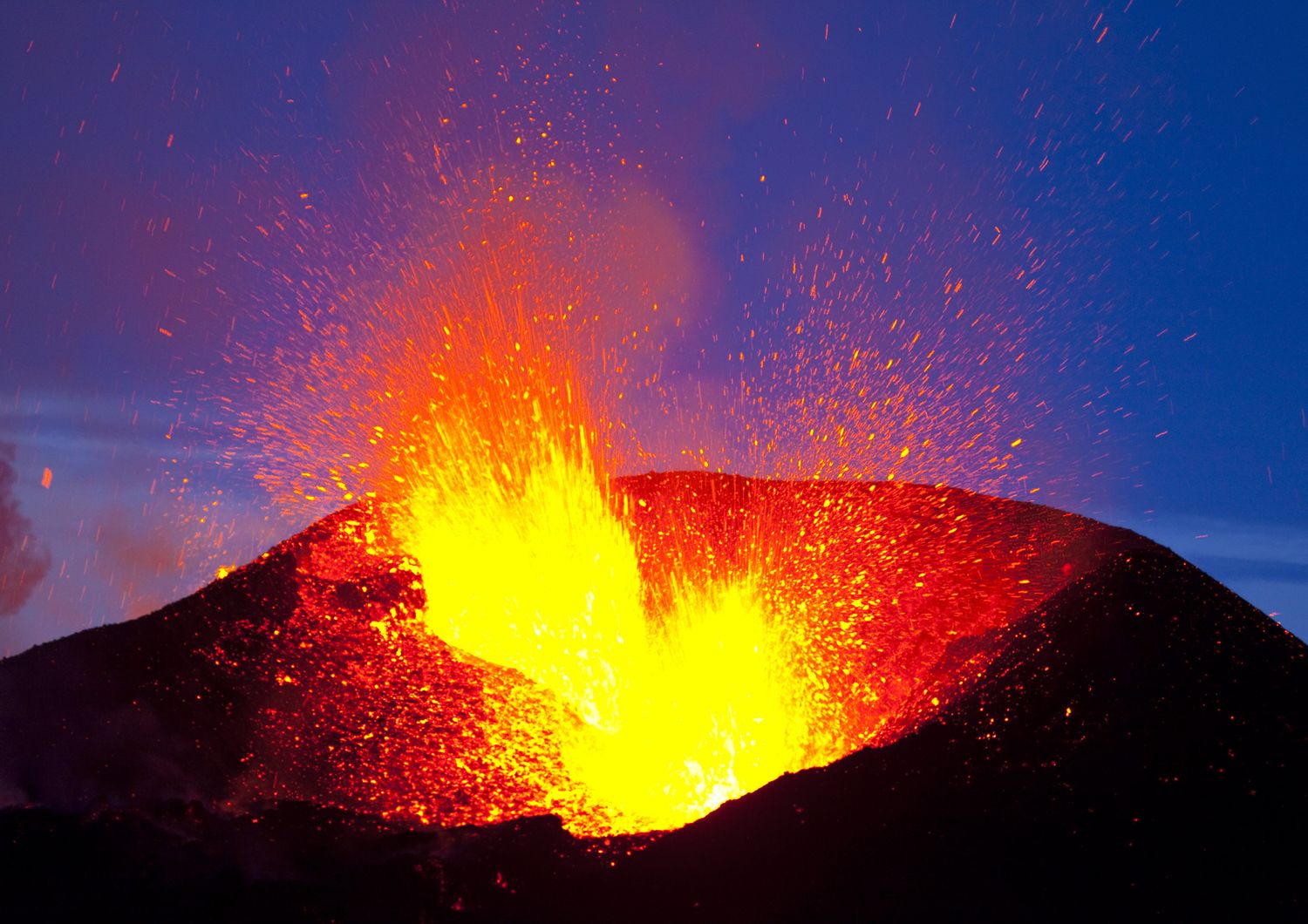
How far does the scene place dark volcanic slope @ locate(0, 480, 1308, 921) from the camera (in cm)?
523

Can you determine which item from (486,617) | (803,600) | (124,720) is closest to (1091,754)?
(803,600)

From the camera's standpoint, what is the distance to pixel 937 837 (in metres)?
5.41

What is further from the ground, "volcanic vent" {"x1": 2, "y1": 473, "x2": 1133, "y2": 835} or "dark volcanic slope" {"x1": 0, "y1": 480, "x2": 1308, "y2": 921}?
"volcanic vent" {"x1": 2, "y1": 473, "x2": 1133, "y2": 835}

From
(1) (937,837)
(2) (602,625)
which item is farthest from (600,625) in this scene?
(1) (937,837)

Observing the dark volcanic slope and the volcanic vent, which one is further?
the volcanic vent

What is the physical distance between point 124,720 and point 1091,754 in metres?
7.69

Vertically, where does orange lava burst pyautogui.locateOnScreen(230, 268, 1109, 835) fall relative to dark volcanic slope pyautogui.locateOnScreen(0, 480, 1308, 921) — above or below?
above

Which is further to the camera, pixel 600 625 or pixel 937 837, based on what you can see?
pixel 600 625

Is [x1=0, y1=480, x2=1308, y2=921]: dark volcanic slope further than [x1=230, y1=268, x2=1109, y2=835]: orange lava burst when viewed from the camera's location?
No

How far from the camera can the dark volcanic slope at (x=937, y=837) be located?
523 cm

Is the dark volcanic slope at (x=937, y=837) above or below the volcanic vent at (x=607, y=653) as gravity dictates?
below

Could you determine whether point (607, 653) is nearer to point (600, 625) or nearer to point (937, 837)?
point (600, 625)

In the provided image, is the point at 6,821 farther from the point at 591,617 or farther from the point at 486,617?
the point at 591,617

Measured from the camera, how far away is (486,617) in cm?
1043
